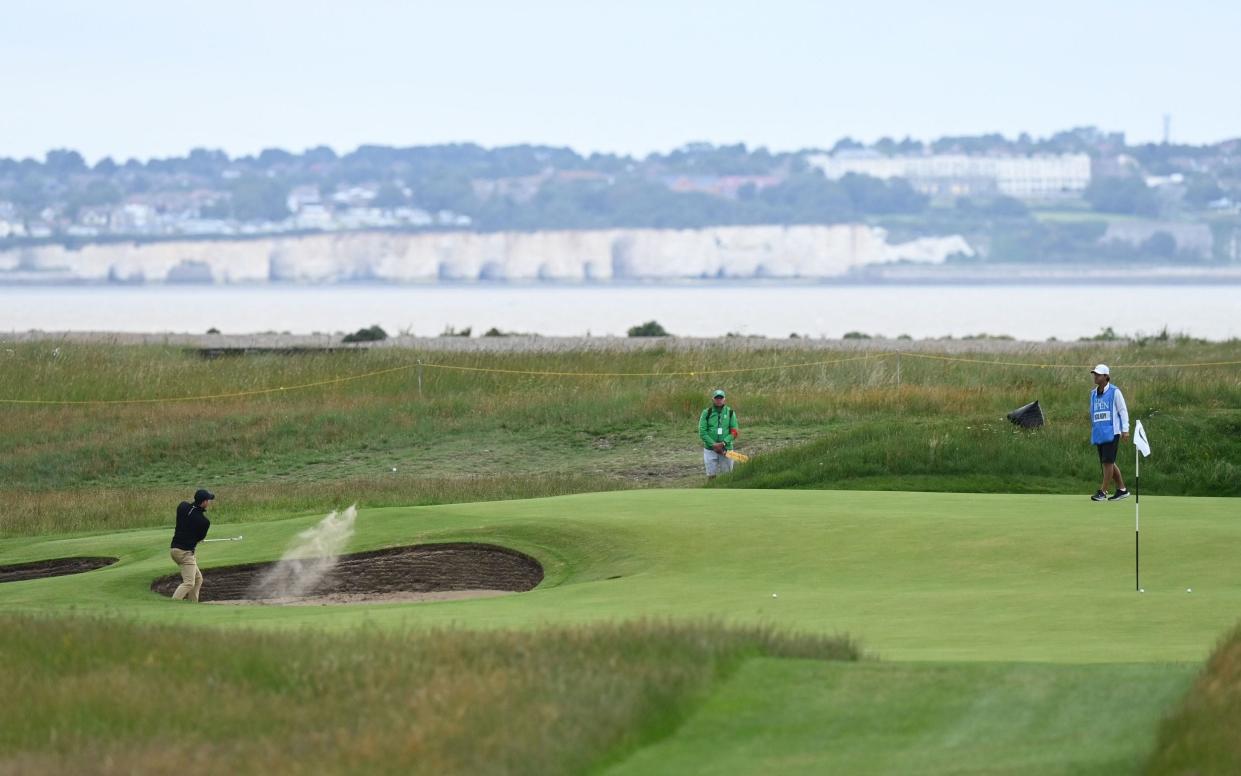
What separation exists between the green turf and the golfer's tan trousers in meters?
8.81

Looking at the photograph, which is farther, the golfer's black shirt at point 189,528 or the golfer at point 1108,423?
the golfer at point 1108,423

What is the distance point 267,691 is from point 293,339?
5806 centimetres

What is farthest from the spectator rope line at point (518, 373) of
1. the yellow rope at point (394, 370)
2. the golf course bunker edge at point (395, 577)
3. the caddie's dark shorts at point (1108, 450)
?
the golf course bunker edge at point (395, 577)

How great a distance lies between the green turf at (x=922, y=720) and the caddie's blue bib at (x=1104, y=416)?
10771mm

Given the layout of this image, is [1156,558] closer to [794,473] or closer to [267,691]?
[267,691]

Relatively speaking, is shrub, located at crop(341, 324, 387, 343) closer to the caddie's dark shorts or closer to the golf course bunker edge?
the caddie's dark shorts

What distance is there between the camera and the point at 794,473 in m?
26.8

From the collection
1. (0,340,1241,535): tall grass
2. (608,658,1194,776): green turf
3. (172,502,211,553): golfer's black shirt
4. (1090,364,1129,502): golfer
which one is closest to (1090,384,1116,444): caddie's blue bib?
(1090,364,1129,502): golfer

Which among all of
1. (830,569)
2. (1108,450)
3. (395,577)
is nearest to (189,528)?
(395,577)

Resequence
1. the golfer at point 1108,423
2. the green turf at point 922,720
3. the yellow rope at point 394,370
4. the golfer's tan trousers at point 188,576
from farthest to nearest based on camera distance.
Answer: the yellow rope at point 394,370, the golfer at point 1108,423, the golfer's tan trousers at point 188,576, the green turf at point 922,720

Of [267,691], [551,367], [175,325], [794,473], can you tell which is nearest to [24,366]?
[551,367]

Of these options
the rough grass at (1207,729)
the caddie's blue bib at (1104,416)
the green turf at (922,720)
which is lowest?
the green turf at (922,720)

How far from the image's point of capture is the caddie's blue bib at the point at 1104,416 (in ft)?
68.6

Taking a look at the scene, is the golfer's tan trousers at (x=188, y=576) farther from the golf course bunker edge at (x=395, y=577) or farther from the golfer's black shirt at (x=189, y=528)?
the golf course bunker edge at (x=395, y=577)
